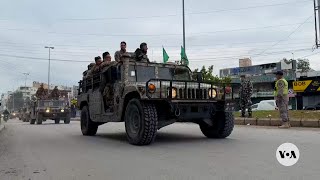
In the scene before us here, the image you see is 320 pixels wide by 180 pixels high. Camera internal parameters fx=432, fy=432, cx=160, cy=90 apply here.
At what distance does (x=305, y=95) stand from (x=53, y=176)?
46.9 metres

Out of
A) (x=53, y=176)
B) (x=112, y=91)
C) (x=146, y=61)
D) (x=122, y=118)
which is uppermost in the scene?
(x=146, y=61)

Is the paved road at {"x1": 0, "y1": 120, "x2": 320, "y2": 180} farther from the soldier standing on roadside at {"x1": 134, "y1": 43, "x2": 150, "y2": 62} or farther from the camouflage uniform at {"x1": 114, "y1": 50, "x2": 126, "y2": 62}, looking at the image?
the camouflage uniform at {"x1": 114, "y1": 50, "x2": 126, "y2": 62}

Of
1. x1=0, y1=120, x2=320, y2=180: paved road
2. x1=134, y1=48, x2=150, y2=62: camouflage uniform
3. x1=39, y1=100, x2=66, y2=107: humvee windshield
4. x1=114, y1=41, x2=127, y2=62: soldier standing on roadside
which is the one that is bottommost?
x1=0, y1=120, x2=320, y2=180: paved road

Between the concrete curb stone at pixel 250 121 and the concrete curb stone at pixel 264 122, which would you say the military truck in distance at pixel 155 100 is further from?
the concrete curb stone at pixel 250 121

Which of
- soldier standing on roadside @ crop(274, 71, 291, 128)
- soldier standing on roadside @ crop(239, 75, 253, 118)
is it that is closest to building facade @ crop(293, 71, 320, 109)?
soldier standing on roadside @ crop(239, 75, 253, 118)

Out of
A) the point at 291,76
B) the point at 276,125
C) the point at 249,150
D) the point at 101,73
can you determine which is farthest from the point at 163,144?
the point at 291,76

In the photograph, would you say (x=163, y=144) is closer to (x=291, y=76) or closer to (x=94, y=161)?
(x=94, y=161)

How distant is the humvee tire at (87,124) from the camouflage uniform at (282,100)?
5.78 metres

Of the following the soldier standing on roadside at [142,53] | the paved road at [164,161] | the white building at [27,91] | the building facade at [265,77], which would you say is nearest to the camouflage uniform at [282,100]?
the paved road at [164,161]

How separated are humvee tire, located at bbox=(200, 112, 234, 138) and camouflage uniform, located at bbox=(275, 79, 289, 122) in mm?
3685

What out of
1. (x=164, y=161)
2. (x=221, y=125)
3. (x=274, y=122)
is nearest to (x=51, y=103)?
(x=274, y=122)

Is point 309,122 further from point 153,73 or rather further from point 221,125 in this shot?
point 153,73

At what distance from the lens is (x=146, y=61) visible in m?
11.2

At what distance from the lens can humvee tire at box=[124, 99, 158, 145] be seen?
354 inches
